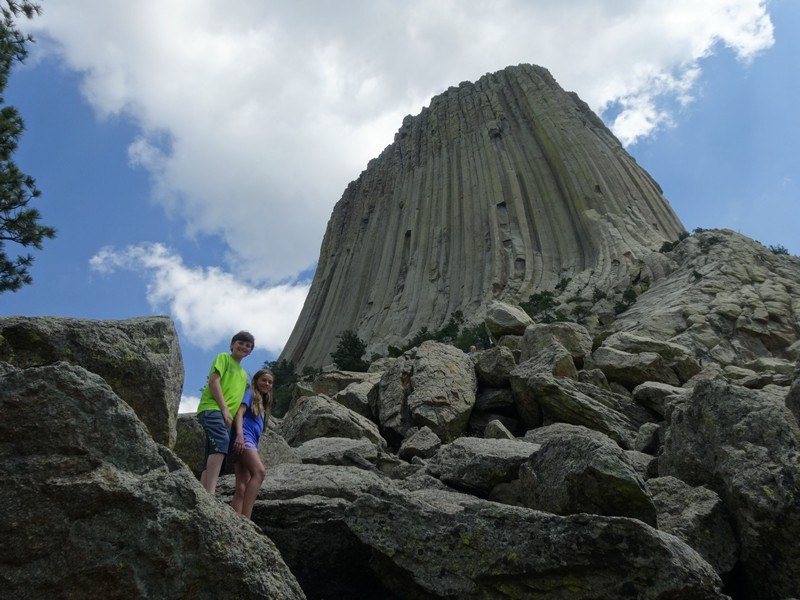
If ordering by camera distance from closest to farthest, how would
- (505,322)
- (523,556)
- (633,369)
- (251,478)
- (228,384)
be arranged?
(523,556) < (251,478) < (228,384) < (633,369) < (505,322)

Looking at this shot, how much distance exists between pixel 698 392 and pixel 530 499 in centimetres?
217

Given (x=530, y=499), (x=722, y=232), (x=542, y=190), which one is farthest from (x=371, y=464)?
(x=542, y=190)

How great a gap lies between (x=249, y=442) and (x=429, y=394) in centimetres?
607

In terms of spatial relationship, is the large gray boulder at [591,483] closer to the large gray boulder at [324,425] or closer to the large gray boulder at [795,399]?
the large gray boulder at [795,399]

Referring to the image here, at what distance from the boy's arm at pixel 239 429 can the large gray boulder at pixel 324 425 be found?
423cm

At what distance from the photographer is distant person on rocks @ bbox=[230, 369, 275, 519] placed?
17.4 ft

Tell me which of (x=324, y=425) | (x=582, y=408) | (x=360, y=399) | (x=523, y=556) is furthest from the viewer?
(x=360, y=399)

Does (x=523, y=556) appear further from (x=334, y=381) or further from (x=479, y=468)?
(x=334, y=381)

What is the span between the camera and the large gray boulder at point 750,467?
188 inches

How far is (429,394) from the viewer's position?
1162 cm

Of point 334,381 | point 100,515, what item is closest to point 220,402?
point 100,515

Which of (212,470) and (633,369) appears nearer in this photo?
(212,470)

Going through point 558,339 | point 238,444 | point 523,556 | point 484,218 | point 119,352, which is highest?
point 484,218

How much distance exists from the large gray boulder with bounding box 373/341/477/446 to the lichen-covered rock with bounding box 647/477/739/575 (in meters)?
5.52
